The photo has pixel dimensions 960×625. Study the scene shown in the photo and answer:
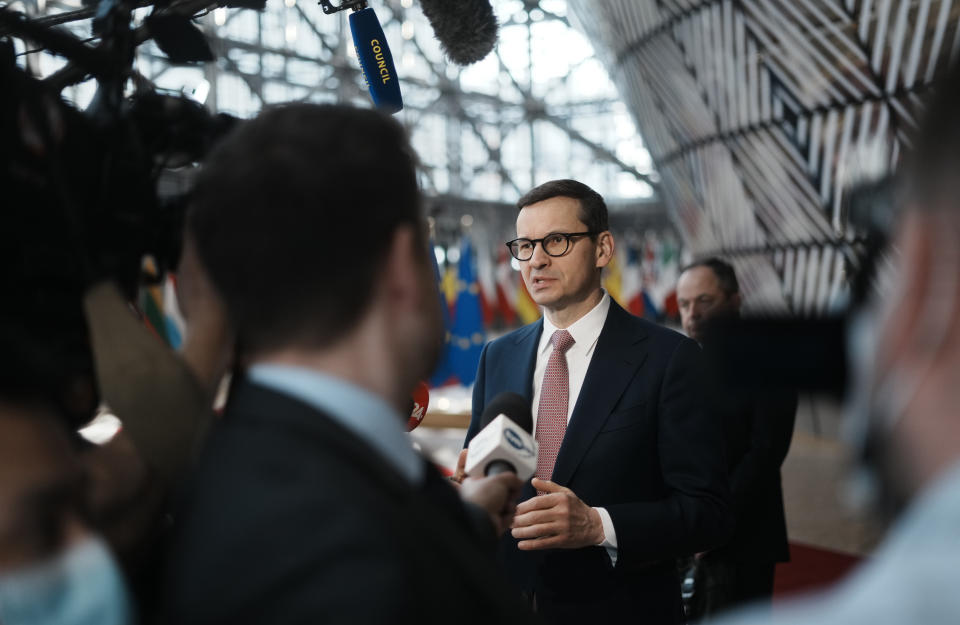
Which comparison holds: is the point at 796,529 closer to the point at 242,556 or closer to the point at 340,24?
the point at 242,556

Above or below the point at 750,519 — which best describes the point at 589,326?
above

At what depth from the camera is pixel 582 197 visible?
2.46m

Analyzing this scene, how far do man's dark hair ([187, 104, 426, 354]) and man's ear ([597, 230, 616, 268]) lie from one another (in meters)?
1.66

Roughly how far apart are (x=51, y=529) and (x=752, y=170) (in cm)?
1038

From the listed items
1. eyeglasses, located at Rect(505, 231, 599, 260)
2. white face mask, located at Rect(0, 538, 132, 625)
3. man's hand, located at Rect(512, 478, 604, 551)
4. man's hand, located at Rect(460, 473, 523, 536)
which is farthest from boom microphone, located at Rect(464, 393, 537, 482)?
eyeglasses, located at Rect(505, 231, 599, 260)

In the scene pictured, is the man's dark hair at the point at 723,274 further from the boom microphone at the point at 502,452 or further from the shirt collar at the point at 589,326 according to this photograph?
the boom microphone at the point at 502,452

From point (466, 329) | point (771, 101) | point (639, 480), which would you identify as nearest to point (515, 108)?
point (466, 329)

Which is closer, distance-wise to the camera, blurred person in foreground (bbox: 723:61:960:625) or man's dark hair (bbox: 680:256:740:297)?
blurred person in foreground (bbox: 723:61:960:625)

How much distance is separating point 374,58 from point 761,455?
2.07 meters

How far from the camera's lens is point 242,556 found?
71 cm

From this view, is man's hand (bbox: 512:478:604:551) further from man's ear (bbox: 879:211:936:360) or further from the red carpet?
the red carpet

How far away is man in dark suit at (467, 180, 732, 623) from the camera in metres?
1.92

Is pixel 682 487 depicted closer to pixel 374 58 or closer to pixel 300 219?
pixel 374 58

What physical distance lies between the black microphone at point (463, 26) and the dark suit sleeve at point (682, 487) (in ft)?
3.03
